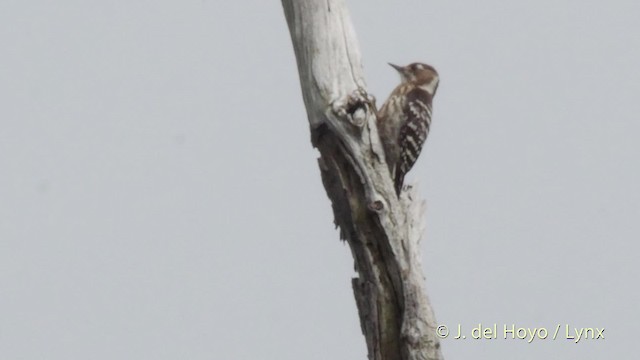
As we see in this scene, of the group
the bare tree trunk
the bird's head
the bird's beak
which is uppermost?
the bird's beak

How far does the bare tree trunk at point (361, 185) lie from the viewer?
26.2ft

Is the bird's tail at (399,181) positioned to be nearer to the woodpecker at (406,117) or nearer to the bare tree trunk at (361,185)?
the woodpecker at (406,117)

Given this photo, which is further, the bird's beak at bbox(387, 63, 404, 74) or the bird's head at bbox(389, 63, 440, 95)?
the bird's beak at bbox(387, 63, 404, 74)

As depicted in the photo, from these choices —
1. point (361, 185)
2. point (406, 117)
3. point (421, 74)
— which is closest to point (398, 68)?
point (421, 74)

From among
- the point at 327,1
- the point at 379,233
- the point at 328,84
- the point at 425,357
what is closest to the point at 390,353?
the point at 425,357

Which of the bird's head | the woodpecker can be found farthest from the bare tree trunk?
the bird's head

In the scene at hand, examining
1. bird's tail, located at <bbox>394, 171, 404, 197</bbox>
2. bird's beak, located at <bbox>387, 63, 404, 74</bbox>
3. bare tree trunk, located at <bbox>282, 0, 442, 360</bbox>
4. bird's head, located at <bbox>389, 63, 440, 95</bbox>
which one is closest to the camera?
bare tree trunk, located at <bbox>282, 0, 442, 360</bbox>

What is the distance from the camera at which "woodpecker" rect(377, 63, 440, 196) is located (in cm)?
873

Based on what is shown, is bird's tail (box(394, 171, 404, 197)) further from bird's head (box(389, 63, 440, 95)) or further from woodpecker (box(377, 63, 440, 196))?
bird's head (box(389, 63, 440, 95))

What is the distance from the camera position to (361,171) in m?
8.07

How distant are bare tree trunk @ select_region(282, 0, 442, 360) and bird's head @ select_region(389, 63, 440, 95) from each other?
Answer: 2.40 metres

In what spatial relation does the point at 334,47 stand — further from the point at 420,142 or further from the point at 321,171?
the point at 420,142

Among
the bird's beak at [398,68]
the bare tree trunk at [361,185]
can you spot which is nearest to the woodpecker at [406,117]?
the bird's beak at [398,68]

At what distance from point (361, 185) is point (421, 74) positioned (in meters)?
2.75
